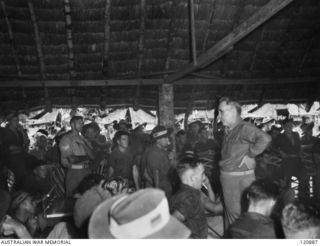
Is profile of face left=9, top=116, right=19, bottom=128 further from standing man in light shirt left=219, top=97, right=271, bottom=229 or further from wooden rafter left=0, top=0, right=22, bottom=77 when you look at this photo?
standing man in light shirt left=219, top=97, right=271, bottom=229

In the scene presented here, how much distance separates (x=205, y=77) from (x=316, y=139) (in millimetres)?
2109

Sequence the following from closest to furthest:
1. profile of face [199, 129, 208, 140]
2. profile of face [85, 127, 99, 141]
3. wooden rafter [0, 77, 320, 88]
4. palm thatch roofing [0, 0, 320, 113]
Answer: palm thatch roofing [0, 0, 320, 113], wooden rafter [0, 77, 320, 88], profile of face [85, 127, 99, 141], profile of face [199, 129, 208, 140]

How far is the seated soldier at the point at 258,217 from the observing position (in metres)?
2.13

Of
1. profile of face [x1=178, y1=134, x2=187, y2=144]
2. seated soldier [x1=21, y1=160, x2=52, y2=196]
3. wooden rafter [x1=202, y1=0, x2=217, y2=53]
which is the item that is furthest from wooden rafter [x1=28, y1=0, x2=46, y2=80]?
profile of face [x1=178, y1=134, x2=187, y2=144]

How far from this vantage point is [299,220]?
80.7 inches

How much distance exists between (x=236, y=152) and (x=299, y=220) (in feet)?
3.17

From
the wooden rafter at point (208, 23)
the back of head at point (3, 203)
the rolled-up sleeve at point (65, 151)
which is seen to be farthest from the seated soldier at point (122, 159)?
the back of head at point (3, 203)

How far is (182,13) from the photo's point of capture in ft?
16.7

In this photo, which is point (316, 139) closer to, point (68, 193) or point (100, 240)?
point (68, 193)

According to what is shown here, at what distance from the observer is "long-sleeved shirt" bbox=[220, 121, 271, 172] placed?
2.86 m

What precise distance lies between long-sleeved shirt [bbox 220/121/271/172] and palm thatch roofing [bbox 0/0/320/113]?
4.41 feet

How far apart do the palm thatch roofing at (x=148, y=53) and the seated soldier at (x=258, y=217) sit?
6.74 feet

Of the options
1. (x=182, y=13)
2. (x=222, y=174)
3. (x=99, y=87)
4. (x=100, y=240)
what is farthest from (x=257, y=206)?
(x=99, y=87)

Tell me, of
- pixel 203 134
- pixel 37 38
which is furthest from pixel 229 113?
pixel 203 134
